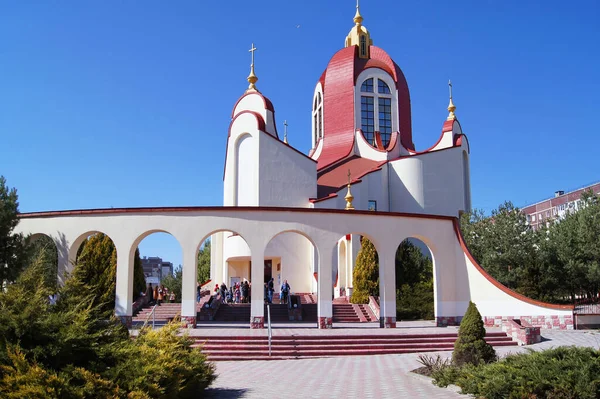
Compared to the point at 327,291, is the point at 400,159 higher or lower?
higher

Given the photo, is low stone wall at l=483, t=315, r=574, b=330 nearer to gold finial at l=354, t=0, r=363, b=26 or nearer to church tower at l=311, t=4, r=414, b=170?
church tower at l=311, t=4, r=414, b=170

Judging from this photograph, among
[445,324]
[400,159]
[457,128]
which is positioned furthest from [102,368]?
[457,128]

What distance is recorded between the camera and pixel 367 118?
3722cm

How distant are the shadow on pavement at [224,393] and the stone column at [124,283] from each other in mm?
9389

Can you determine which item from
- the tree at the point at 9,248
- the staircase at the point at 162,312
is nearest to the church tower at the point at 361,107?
the staircase at the point at 162,312

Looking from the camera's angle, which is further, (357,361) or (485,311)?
(485,311)

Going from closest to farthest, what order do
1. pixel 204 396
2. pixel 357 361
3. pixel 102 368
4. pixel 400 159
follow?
pixel 102 368 → pixel 204 396 → pixel 357 361 → pixel 400 159

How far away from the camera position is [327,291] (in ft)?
62.8

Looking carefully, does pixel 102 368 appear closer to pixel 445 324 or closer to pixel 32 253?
pixel 32 253

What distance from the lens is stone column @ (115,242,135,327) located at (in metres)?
18.8

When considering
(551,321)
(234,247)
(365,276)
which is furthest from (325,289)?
(234,247)

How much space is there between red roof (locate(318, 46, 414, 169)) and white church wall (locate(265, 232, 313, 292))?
746 centimetres

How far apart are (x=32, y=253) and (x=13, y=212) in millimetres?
1350

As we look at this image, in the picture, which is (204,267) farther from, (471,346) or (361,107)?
(471,346)
